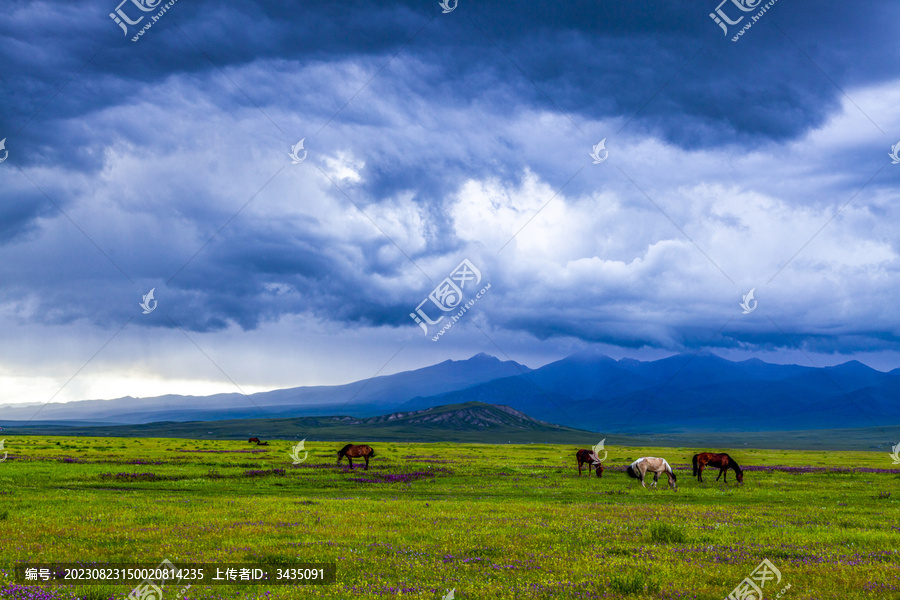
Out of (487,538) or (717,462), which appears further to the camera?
(717,462)

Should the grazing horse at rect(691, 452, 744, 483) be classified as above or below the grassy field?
below

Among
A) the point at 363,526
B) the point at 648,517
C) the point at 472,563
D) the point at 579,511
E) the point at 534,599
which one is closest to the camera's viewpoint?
the point at 534,599

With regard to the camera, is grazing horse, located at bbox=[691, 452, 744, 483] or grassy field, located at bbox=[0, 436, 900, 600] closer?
grassy field, located at bbox=[0, 436, 900, 600]

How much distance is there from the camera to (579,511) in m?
25.0

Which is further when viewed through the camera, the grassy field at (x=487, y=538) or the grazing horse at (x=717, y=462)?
the grazing horse at (x=717, y=462)

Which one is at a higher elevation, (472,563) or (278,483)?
(472,563)

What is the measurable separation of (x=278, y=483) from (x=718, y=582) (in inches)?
1306

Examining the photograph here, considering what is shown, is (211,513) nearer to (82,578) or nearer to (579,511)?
(82,578)

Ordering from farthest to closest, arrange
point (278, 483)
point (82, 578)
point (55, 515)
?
point (278, 483), point (55, 515), point (82, 578)

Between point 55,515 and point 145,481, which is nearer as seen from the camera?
point 55,515

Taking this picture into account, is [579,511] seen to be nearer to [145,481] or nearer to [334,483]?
[334,483]

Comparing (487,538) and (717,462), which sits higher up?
(487,538)

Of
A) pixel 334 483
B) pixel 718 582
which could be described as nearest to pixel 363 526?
pixel 718 582

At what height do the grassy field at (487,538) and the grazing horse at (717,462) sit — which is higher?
the grassy field at (487,538)
